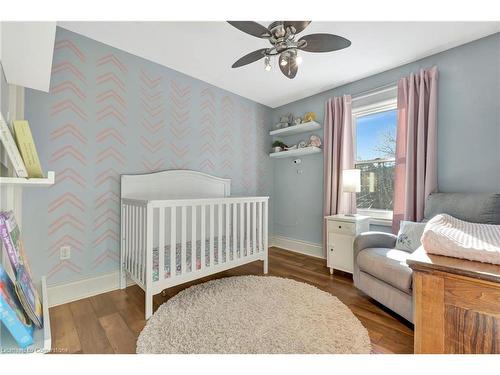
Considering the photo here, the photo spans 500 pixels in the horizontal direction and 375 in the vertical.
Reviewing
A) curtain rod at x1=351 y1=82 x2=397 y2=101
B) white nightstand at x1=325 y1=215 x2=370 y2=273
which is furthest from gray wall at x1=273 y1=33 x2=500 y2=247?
white nightstand at x1=325 y1=215 x2=370 y2=273

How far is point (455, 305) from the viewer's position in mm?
724

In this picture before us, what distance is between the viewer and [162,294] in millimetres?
1957

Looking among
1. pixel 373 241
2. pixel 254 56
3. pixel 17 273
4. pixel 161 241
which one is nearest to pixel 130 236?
pixel 161 241

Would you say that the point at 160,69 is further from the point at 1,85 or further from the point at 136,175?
the point at 1,85

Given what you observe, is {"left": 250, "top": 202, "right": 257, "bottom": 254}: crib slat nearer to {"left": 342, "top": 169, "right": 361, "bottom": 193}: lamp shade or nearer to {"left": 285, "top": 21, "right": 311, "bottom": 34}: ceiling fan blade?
{"left": 342, "top": 169, "right": 361, "bottom": 193}: lamp shade

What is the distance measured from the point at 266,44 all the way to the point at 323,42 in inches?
27.4

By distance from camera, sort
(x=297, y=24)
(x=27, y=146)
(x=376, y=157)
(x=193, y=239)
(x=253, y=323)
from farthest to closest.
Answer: (x=376, y=157), (x=193, y=239), (x=253, y=323), (x=297, y=24), (x=27, y=146)

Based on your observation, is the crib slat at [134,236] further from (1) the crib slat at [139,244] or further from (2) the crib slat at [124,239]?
(2) the crib slat at [124,239]

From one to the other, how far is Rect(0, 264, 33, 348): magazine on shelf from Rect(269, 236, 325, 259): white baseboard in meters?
2.84

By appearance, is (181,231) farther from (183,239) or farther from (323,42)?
(323,42)

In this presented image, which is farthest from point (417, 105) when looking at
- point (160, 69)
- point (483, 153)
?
point (160, 69)

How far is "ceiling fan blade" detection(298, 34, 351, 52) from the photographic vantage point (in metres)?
1.46

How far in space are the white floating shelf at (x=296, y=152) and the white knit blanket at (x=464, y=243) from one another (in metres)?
2.15

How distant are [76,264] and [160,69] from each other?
207 cm
